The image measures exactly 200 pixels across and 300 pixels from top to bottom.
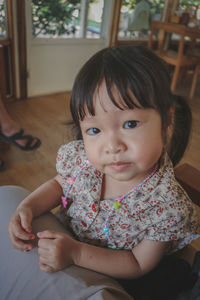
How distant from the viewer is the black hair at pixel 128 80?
1.85ft

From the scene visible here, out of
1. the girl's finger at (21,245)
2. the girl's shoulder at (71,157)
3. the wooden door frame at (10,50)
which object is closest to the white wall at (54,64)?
the wooden door frame at (10,50)

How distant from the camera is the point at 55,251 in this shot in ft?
1.94

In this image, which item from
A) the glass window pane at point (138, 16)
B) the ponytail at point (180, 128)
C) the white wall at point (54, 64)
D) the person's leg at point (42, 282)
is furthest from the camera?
the glass window pane at point (138, 16)

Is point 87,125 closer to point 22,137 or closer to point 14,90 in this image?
point 22,137

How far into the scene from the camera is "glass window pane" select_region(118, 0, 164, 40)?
3.35 meters

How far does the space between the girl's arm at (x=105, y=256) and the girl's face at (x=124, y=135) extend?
20 centimetres

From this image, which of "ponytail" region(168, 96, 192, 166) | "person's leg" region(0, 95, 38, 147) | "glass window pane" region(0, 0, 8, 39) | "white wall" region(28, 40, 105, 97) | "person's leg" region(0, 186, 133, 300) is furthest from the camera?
"white wall" region(28, 40, 105, 97)

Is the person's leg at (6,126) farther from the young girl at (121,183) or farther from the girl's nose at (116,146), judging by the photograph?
the girl's nose at (116,146)

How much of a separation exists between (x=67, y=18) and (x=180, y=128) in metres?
2.51

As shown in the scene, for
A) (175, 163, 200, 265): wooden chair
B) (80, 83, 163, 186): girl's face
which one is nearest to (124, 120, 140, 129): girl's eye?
(80, 83, 163, 186): girl's face

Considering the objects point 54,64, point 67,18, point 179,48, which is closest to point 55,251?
point 54,64

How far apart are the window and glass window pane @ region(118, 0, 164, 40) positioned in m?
0.41

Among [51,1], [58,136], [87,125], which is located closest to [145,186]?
[87,125]

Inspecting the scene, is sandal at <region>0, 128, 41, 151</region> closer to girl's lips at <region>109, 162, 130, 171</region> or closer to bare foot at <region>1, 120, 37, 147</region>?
bare foot at <region>1, 120, 37, 147</region>
